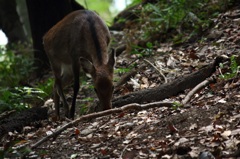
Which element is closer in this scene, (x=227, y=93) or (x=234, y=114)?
(x=234, y=114)

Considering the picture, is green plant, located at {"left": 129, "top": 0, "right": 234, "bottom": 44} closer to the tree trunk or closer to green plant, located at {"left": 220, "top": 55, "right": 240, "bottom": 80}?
green plant, located at {"left": 220, "top": 55, "right": 240, "bottom": 80}

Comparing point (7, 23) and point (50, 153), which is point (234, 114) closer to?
point (50, 153)

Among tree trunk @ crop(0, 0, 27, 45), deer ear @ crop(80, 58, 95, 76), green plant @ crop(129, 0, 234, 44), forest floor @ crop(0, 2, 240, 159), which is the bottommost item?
forest floor @ crop(0, 2, 240, 159)

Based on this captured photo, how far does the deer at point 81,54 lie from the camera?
802 centimetres

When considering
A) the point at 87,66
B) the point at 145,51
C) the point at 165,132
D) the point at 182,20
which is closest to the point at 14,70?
the point at 145,51

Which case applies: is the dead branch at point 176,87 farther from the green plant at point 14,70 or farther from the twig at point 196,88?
the green plant at point 14,70

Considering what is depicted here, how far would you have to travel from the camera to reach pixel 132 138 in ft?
19.8

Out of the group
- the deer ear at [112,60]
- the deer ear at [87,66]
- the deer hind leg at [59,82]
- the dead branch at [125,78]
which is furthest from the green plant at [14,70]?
the deer ear at [112,60]

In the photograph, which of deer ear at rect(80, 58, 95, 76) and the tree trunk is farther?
the tree trunk

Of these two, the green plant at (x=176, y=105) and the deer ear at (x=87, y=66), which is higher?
the deer ear at (x=87, y=66)

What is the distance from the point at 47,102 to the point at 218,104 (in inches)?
197

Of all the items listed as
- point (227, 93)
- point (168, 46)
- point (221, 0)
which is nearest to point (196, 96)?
point (227, 93)

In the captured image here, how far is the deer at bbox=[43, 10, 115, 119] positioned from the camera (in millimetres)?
8016

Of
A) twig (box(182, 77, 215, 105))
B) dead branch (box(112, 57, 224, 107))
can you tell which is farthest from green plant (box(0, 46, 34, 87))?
twig (box(182, 77, 215, 105))
